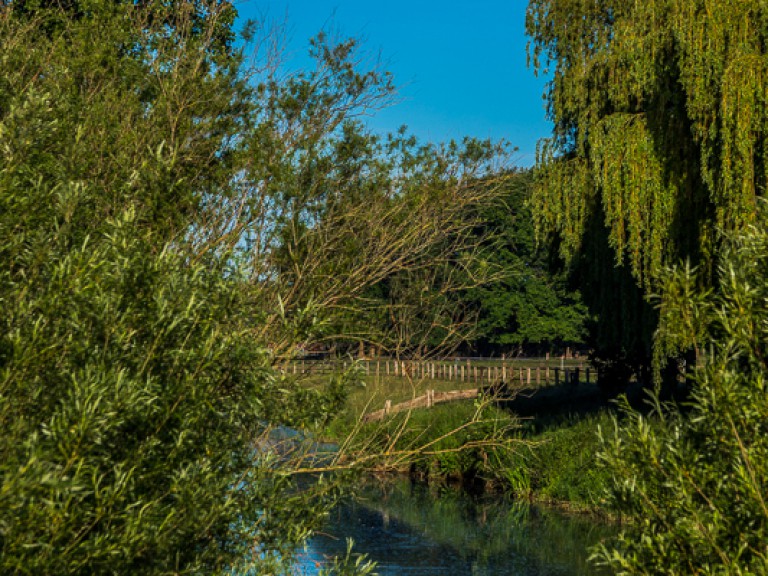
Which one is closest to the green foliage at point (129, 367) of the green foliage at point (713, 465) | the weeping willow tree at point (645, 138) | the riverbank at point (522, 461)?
the green foliage at point (713, 465)

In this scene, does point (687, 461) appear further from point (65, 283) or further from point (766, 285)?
point (65, 283)

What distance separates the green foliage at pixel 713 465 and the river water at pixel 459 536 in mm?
9379

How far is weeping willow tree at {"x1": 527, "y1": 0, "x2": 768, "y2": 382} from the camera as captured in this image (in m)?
16.2

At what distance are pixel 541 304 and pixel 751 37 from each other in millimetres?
54823

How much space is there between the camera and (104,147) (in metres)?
9.70

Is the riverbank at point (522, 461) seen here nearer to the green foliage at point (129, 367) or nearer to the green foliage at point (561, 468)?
the green foliage at point (561, 468)

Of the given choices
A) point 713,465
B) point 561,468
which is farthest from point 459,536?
point 713,465

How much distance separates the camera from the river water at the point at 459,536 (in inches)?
690

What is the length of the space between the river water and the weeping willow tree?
5061 mm

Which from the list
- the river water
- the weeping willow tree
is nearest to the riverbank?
the river water

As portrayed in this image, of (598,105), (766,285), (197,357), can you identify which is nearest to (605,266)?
(598,105)

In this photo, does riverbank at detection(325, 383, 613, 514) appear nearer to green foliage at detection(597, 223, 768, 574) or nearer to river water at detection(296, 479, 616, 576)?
river water at detection(296, 479, 616, 576)

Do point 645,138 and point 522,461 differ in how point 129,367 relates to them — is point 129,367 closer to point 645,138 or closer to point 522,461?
point 645,138

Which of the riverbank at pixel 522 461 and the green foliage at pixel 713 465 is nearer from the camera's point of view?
the green foliage at pixel 713 465
